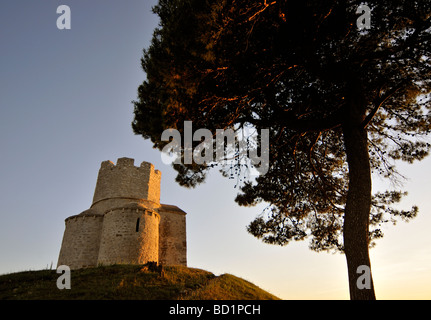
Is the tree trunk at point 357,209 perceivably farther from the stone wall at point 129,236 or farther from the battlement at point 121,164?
the battlement at point 121,164

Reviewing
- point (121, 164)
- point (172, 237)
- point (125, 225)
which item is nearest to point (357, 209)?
point (125, 225)

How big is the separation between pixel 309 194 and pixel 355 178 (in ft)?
12.1

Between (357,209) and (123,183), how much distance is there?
20.1 meters

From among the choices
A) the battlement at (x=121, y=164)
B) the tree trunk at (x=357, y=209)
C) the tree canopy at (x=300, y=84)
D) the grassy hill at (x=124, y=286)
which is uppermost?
the battlement at (x=121, y=164)

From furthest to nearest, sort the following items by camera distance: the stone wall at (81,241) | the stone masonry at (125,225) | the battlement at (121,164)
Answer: the battlement at (121,164) < the stone wall at (81,241) < the stone masonry at (125,225)

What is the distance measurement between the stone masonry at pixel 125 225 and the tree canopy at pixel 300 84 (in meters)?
10.9

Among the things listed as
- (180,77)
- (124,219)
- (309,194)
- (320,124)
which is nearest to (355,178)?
(320,124)

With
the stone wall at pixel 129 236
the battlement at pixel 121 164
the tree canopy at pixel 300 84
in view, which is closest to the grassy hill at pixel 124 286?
the tree canopy at pixel 300 84

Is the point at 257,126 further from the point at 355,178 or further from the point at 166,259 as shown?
the point at 166,259

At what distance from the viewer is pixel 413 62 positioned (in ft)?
27.0

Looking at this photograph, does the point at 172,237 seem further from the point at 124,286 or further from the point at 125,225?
the point at 124,286

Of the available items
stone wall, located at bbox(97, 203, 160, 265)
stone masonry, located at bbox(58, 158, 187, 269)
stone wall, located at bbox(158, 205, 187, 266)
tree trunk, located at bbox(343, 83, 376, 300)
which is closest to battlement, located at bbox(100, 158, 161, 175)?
stone masonry, located at bbox(58, 158, 187, 269)

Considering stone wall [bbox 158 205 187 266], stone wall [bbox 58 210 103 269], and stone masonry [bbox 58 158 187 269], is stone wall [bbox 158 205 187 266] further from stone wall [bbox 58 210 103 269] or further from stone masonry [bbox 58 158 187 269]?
stone wall [bbox 58 210 103 269]

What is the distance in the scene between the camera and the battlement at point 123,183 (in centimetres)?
2291
